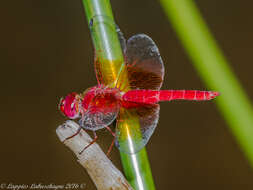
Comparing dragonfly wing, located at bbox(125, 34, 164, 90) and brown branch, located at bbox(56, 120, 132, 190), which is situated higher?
dragonfly wing, located at bbox(125, 34, 164, 90)

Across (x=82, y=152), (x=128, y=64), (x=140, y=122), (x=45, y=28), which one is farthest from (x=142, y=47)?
(x=45, y=28)

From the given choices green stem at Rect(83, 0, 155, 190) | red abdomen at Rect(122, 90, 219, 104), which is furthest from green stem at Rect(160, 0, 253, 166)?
red abdomen at Rect(122, 90, 219, 104)

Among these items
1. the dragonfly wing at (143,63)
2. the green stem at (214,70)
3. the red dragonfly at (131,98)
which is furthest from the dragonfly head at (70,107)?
the green stem at (214,70)

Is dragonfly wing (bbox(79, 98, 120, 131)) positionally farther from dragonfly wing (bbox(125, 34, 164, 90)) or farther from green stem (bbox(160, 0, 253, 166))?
green stem (bbox(160, 0, 253, 166))

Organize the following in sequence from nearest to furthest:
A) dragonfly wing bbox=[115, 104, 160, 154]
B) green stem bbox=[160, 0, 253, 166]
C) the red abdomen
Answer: green stem bbox=[160, 0, 253, 166] < dragonfly wing bbox=[115, 104, 160, 154] < the red abdomen

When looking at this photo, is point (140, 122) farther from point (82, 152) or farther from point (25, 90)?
point (25, 90)

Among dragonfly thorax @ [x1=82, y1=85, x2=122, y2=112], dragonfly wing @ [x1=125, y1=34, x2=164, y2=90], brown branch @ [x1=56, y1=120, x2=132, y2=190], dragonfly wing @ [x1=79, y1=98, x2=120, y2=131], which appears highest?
dragonfly wing @ [x1=125, y1=34, x2=164, y2=90]

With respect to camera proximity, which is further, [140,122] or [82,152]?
[140,122]
